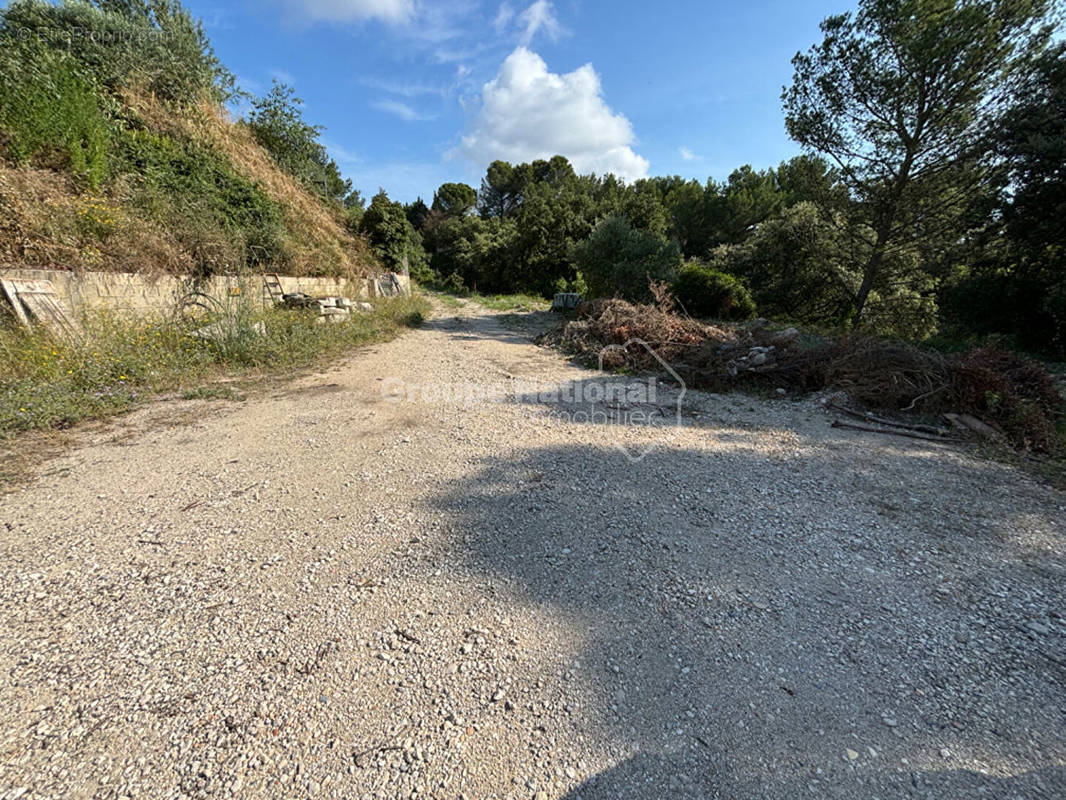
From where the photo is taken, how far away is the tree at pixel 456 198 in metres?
38.8

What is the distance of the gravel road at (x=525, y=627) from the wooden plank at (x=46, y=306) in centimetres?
302

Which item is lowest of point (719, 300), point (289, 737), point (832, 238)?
point (289, 737)

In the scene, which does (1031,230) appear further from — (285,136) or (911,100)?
(285,136)

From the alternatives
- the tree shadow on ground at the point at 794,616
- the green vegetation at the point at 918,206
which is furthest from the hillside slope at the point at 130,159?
the green vegetation at the point at 918,206

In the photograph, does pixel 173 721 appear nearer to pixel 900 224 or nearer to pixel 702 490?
pixel 702 490

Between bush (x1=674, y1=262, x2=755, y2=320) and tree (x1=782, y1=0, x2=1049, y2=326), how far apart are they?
3.52 meters

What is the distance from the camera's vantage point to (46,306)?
201 inches

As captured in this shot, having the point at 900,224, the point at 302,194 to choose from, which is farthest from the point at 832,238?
the point at 302,194

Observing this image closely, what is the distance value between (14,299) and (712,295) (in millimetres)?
13862

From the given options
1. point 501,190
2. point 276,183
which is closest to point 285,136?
point 276,183

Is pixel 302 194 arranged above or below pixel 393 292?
above

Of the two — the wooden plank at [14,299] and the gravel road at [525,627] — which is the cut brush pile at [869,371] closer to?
the gravel road at [525,627]

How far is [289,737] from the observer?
1419 millimetres

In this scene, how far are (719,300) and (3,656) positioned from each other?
13558mm
